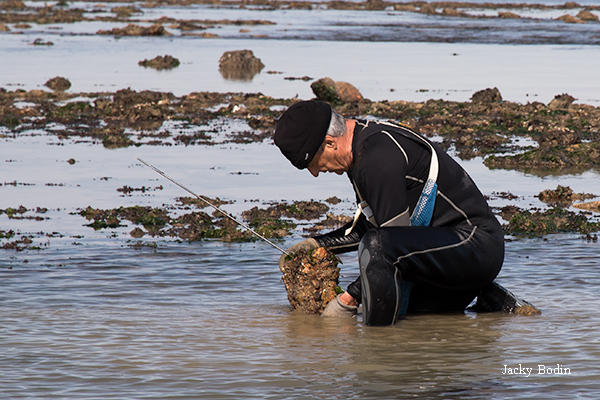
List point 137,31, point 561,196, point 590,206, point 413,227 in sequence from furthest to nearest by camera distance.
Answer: point 137,31
point 561,196
point 590,206
point 413,227

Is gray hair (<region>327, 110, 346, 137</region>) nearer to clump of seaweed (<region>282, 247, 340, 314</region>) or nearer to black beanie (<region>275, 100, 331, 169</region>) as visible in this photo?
black beanie (<region>275, 100, 331, 169</region>)

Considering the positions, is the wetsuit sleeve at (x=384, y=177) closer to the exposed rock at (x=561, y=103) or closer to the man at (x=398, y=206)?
the man at (x=398, y=206)

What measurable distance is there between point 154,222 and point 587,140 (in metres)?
8.27

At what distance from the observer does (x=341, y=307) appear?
5.37 meters

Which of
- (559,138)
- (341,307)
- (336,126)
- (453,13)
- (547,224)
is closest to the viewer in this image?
(336,126)

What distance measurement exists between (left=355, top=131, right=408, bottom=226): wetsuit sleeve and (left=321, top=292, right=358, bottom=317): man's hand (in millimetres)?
802

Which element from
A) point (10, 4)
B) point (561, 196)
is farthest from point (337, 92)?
point (10, 4)

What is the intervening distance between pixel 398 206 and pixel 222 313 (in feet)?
5.62

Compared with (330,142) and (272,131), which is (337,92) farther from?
(330,142)

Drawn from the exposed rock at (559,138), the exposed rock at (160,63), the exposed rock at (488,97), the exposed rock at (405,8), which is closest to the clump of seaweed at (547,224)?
the exposed rock at (559,138)

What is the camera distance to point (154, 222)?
8.56 meters

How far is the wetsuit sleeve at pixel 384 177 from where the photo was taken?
15.0 feet

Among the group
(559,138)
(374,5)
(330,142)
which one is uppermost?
(374,5)

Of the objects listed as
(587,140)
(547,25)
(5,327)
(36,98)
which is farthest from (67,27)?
(5,327)
